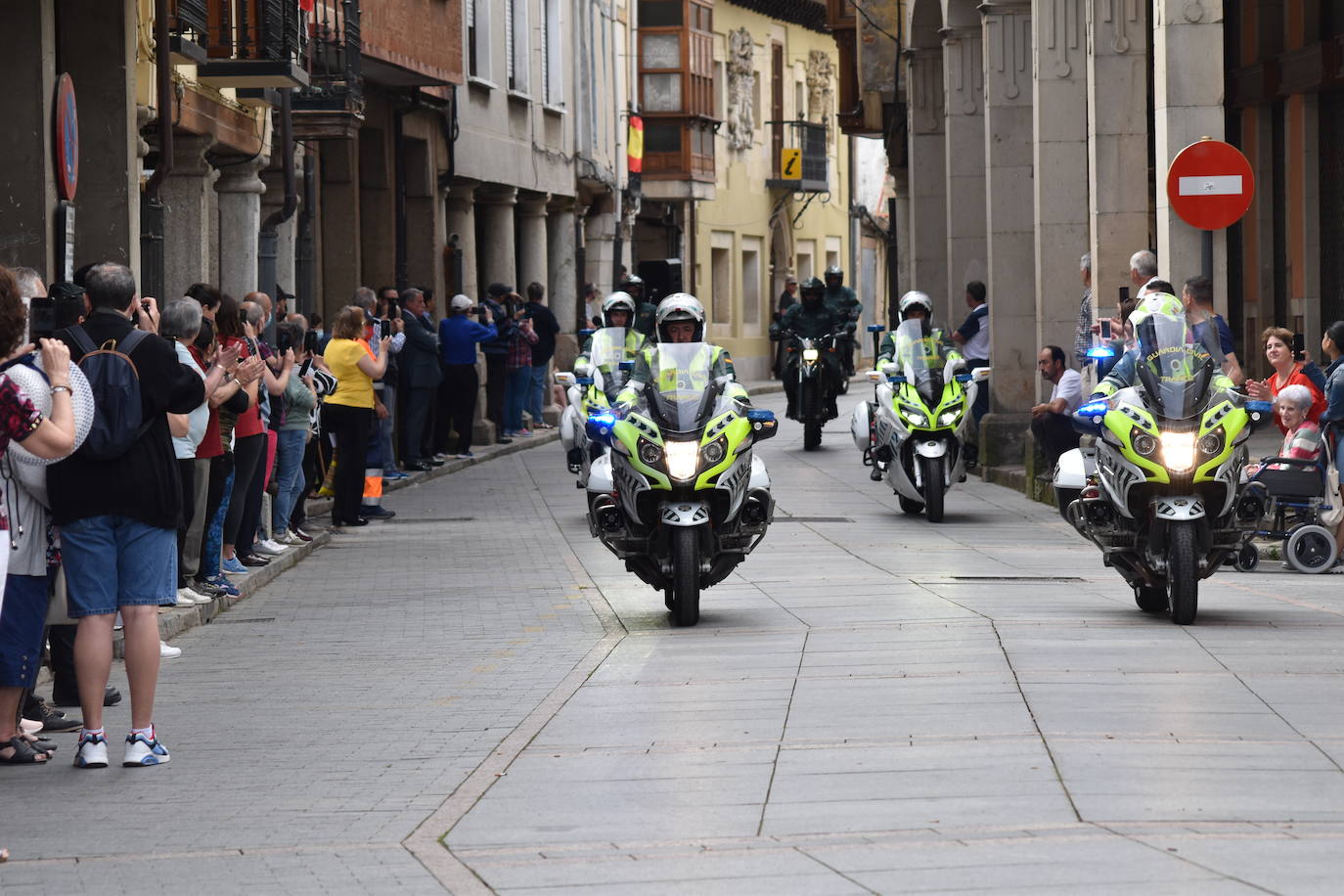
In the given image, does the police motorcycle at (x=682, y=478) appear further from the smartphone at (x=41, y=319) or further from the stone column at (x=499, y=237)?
the stone column at (x=499, y=237)

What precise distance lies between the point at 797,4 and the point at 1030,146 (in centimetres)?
4183

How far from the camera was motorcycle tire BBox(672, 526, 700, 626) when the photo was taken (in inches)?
492

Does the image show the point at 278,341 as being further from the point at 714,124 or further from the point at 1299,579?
the point at 714,124

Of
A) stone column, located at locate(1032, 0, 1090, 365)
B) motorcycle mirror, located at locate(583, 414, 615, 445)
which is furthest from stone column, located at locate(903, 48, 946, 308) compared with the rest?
motorcycle mirror, located at locate(583, 414, 615, 445)

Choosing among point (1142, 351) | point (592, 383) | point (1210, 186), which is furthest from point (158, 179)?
point (1142, 351)

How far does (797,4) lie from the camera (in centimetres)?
6619

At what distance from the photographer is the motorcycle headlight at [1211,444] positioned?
1192 centimetres

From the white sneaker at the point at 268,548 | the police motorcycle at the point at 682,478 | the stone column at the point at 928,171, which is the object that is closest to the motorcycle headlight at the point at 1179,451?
the police motorcycle at the point at 682,478

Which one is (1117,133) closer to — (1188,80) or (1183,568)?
(1188,80)

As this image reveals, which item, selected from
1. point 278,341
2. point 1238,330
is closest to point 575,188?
point 1238,330

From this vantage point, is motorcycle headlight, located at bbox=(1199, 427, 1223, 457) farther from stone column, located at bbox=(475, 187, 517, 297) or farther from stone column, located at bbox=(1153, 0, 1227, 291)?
stone column, located at bbox=(475, 187, 517, 297)

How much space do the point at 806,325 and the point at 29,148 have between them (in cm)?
1501

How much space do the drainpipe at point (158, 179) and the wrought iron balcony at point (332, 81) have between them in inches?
255

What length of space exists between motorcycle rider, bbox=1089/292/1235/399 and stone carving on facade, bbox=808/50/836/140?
57.2 m
